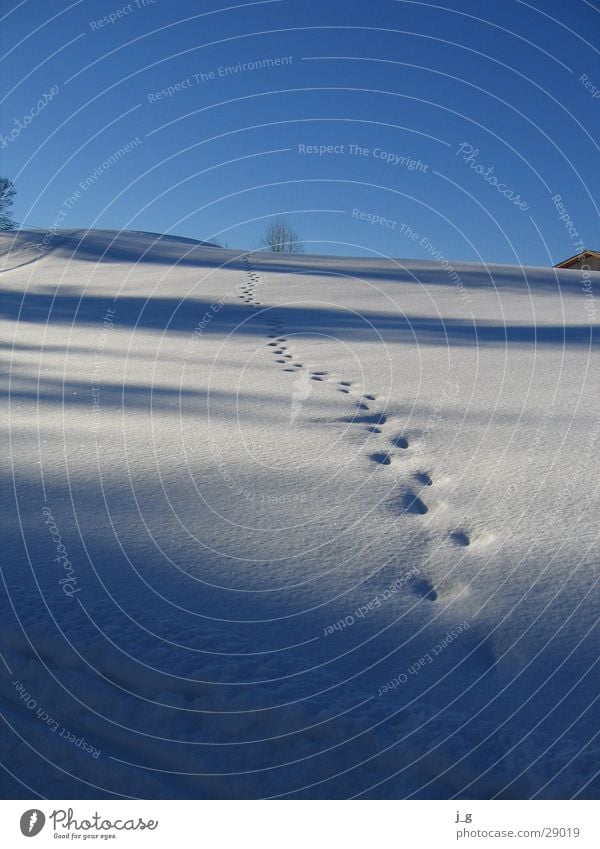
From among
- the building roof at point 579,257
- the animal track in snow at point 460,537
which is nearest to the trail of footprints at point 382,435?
the animal track in snow at point 460,537

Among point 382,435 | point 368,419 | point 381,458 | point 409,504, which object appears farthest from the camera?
point 368,419

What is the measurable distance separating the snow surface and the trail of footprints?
20 millimetres

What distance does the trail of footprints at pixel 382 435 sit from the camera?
305cm

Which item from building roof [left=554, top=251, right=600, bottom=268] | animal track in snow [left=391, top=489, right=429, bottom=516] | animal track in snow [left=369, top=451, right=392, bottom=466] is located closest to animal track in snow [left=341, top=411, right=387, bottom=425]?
animal track in snow [left=369, top=451, right=392, bottom=466]

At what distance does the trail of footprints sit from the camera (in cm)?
305

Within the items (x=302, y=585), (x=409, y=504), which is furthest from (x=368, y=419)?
(x=302, y=585)

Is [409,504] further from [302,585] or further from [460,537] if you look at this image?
[302,585]

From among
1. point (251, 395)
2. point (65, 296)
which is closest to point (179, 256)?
point (65, 296)

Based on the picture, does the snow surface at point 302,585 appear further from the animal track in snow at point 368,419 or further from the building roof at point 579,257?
the building roof at point 579,257

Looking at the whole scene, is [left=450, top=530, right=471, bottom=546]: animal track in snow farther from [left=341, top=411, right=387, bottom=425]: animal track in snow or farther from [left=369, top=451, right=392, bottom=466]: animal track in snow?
[left=341, top=411, right=387, bottom=425]: animal track in snow

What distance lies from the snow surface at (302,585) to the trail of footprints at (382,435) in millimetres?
20

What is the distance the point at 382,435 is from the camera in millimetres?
4098

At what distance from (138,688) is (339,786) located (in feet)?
1.92

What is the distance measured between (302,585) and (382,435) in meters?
1.76
